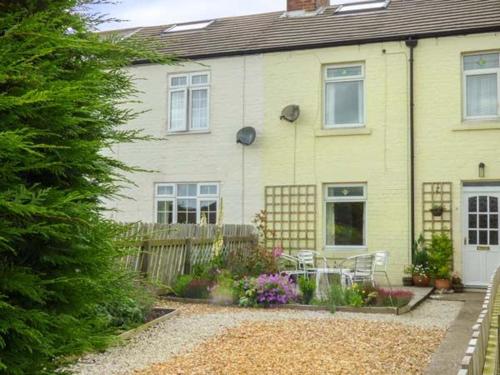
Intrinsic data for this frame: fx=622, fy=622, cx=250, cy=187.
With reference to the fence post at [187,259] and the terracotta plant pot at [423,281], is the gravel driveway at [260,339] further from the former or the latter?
the terracotta plant pot at [423,281]

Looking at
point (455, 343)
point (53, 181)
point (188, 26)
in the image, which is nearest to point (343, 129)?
point (188, 26)

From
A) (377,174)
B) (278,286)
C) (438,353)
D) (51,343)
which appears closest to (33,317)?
(51,343)

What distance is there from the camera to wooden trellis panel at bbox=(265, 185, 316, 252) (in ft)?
46.7

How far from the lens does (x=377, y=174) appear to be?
13.8 metres

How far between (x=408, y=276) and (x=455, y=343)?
660cm

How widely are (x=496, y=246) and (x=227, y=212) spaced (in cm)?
605

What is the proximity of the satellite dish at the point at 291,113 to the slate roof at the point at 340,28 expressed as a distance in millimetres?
1453

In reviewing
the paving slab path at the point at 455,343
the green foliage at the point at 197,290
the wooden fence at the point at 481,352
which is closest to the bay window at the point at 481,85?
the paving slab path at the point at 455,343

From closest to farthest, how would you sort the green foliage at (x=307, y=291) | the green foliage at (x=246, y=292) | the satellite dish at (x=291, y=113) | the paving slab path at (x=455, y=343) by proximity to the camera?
1. the paving slab path at (x=455, y=343)
2. the green foliage at (x=246, y=292)
3. the green foliage at (x=307, y=291)
4. the satellite dish at (x=291, y=113)

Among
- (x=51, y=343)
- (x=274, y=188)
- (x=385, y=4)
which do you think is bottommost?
(x=51, y=343)

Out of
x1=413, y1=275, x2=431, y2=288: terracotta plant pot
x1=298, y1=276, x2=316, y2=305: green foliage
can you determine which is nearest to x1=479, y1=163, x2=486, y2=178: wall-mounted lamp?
x1=413, y1=275, x2=431, y2=288: terracotta plant pot

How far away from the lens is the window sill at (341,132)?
13998mm

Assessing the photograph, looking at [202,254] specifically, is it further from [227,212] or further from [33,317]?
[33,317]

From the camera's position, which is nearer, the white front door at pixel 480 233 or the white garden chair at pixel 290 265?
the white garden chair at pixel 290 265
